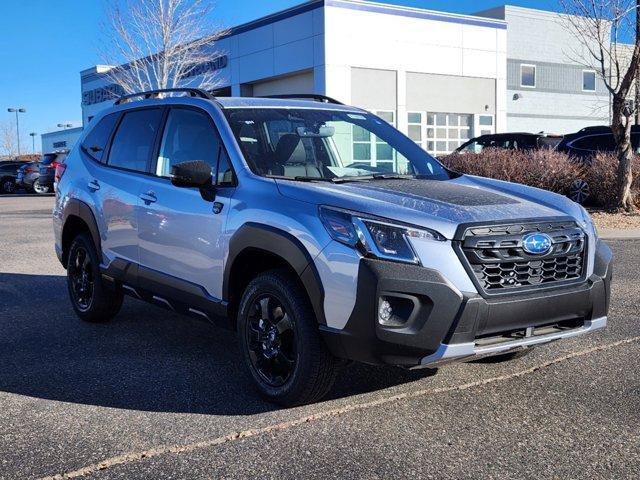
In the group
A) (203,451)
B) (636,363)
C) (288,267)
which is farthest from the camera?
(636,363)

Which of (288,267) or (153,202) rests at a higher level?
(153,202)

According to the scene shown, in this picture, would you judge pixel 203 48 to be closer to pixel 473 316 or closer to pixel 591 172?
pixel 591 172

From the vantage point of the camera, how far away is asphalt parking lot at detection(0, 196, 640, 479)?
11.4ft

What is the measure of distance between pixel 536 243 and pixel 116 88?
3941 cm

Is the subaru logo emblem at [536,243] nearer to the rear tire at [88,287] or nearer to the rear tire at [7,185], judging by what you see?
the rear tire at [88,287]

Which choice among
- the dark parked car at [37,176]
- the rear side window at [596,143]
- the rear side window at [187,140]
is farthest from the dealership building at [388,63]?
the rear side window at [187,140]

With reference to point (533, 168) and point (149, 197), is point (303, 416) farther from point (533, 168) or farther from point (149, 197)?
point (533, 168)

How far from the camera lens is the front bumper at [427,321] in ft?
12.1

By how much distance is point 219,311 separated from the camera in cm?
466

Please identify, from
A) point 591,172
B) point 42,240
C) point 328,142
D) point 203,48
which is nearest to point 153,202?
point 328,142

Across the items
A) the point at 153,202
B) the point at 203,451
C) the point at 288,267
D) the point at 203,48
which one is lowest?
the point at 203,451

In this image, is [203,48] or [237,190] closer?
[237,190]

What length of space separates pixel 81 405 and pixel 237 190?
1.56 metres

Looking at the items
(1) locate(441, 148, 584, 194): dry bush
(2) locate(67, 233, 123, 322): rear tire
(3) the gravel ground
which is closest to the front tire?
(2) locate(67, 233, 123, 322): rear tire
